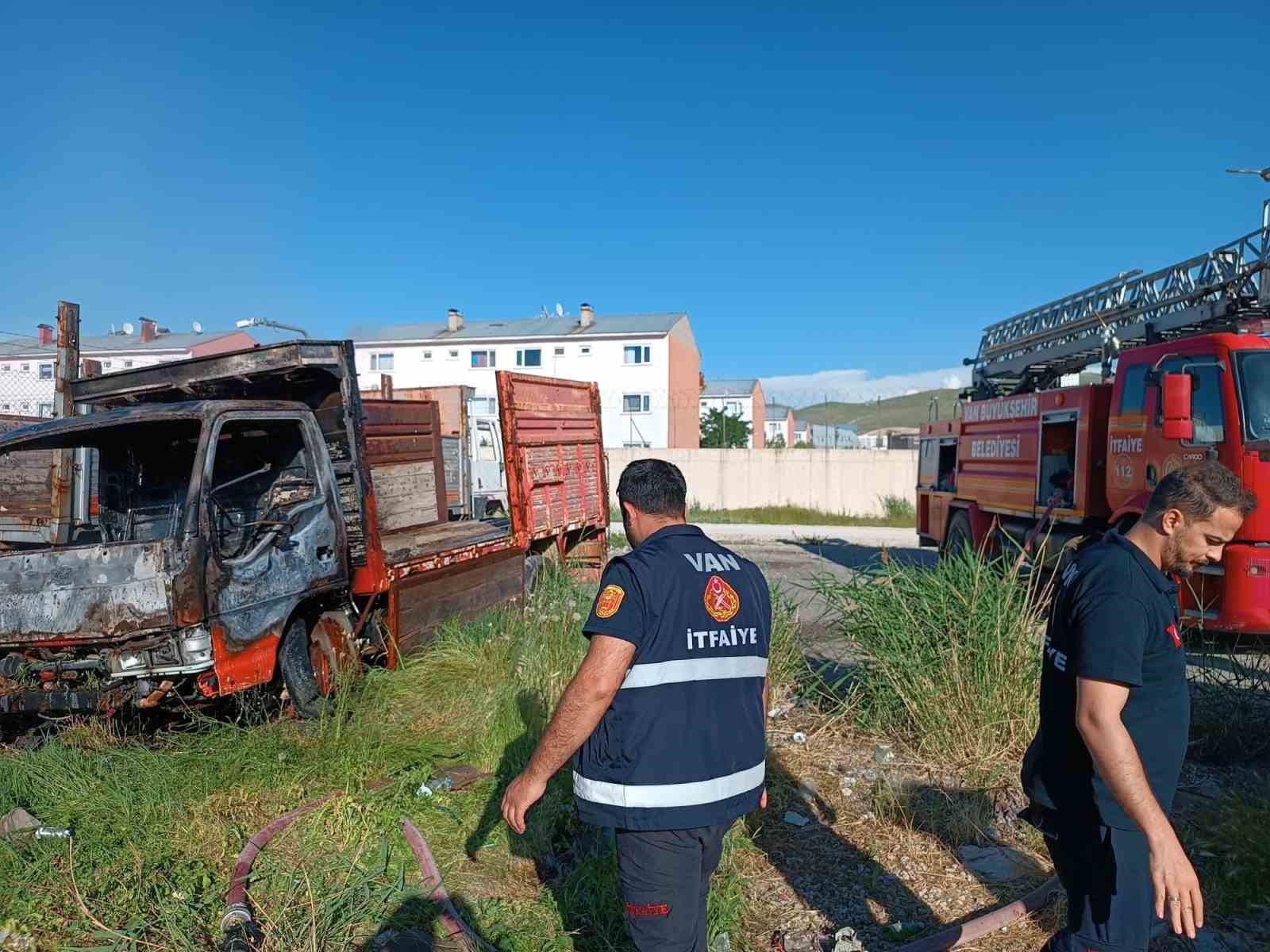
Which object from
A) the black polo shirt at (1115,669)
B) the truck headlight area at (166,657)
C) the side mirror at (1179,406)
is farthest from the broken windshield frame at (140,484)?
the side mirror at (1179,406)

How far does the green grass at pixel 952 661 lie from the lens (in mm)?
4906

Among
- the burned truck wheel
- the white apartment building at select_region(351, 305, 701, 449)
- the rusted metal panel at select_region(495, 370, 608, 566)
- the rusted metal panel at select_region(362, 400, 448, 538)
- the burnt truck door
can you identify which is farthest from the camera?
the white apartment building at select_region(351, 305, 701, 449)

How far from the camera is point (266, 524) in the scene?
4.94 meters

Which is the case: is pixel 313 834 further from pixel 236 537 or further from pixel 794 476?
pixel 794 476

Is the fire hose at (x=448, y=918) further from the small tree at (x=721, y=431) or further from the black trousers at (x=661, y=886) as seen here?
the small tree at (x=721, y=431)

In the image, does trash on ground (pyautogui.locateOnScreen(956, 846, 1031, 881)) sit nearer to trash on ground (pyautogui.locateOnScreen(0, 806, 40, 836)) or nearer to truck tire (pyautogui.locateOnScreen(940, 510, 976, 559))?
trash on ground (pyautogui.locateOnScreen(0, 806, 40, 836))

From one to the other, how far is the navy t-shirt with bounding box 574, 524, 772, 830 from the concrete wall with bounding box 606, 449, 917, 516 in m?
25.6

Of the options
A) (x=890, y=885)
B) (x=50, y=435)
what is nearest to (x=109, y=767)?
(x=50, y=435)

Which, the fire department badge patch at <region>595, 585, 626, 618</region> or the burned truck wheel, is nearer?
the fire department badge patch at <region>595, 585, 626, 618</region>

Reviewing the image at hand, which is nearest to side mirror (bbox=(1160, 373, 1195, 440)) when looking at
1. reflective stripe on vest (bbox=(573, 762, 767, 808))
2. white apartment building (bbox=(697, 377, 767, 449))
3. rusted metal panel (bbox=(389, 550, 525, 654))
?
rusted metal panel (bbox=(389, 550, 525, 654))

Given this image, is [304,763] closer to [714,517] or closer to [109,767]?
[109,767]

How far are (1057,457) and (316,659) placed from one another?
770 cm

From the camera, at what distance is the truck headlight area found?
14.0ft

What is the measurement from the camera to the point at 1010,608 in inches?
207
